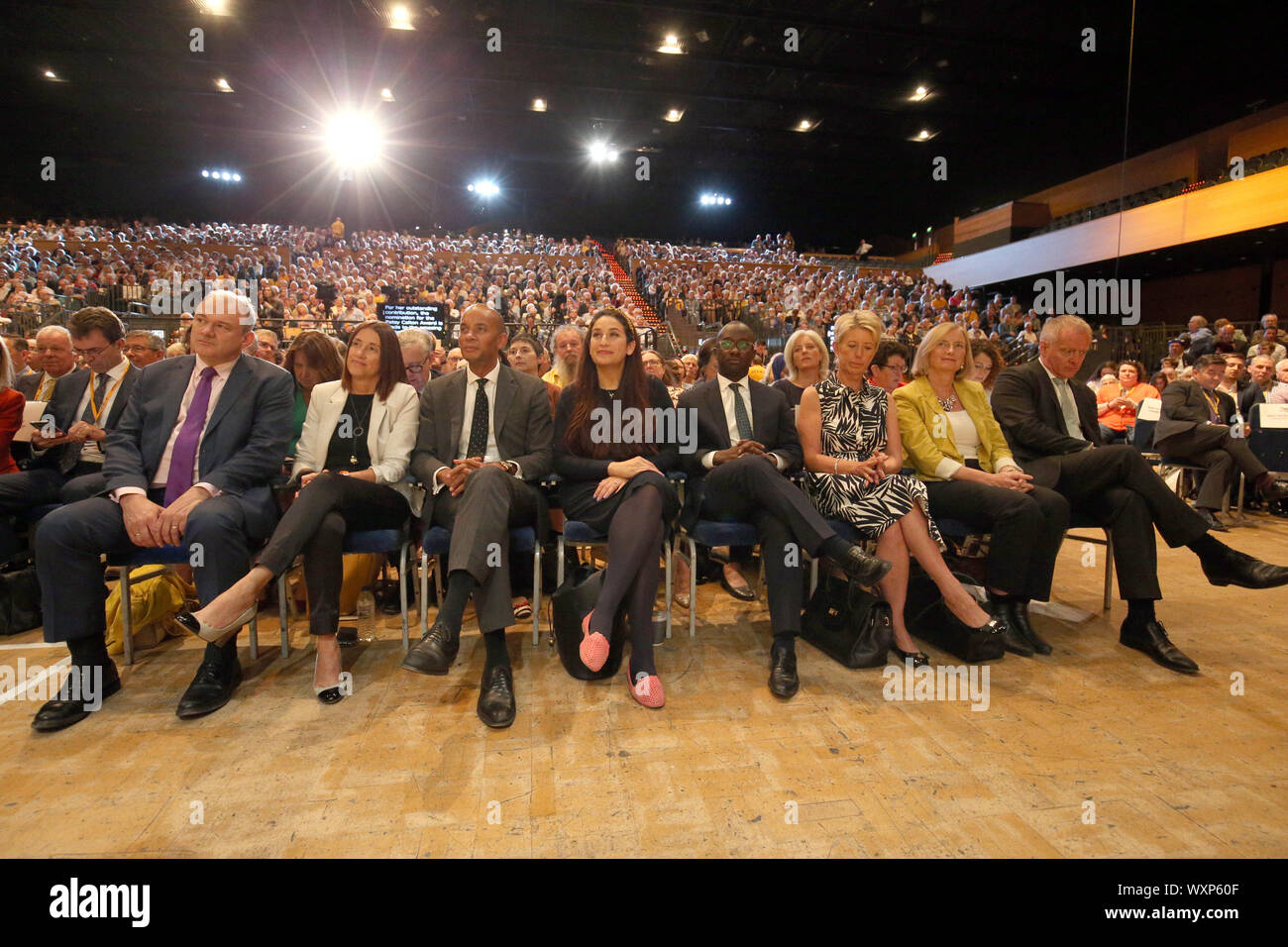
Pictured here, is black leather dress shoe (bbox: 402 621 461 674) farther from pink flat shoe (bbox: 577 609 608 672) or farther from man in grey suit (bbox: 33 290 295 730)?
man in grey suit (bbox: 33 290 295 730)

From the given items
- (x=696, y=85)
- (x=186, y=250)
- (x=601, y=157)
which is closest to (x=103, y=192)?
(x=186, y=250)

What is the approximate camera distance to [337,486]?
2.46 meters

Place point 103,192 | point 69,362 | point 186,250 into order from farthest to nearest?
point 103,192
point 186,250
point 69,362

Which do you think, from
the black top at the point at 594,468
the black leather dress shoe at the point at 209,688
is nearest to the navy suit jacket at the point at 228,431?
the black leather dress shoe at the point at 209,688

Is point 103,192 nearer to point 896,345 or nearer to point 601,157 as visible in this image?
point 601,157

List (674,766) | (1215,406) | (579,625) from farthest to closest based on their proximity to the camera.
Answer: (1215,406) → (579,625) → (674,766)

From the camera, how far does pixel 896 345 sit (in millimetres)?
3914

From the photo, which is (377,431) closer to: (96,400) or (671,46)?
(96,400)

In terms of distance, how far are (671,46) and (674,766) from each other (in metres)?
14.1

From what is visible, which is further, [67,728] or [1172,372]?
[1172,372]

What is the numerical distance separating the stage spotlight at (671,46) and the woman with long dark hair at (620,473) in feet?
39.9

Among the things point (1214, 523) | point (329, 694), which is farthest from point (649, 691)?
point (1214, 523)

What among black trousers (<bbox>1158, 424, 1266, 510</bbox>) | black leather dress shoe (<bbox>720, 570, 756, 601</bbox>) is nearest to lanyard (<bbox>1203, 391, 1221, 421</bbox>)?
black trousers (<bbox>1158, 424, 1266, 510</bbox>)

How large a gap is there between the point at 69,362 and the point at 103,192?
68.8ft
